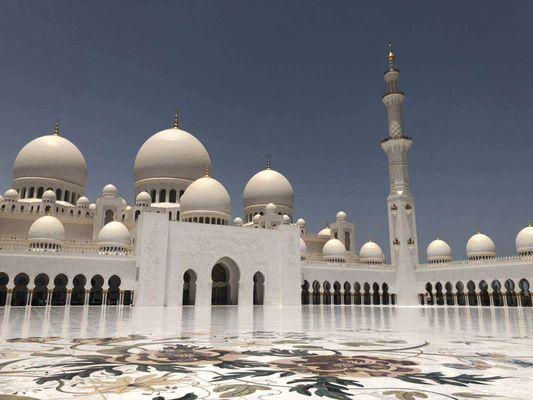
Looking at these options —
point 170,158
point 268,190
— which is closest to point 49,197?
point 170,158

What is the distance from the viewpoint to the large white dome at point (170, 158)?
31828 mm

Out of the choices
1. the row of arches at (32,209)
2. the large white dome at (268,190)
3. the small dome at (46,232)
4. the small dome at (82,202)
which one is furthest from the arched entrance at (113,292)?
the large white dome at (268,190)

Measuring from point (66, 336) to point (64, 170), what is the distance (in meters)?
28.2

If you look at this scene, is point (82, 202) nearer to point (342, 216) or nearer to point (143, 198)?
point (143, 198)

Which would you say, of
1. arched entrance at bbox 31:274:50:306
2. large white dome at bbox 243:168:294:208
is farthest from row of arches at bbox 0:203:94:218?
large white dome at bbox 243:168:294:208

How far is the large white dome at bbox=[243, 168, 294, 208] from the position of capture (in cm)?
3578

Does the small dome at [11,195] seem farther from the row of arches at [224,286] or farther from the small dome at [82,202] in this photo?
the row of arches at [224,286]

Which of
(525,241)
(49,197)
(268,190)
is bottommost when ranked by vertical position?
(525,241)

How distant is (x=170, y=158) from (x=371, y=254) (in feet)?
59.5

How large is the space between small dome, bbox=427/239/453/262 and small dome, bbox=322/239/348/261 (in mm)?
6833

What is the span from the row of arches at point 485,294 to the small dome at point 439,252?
201 cm

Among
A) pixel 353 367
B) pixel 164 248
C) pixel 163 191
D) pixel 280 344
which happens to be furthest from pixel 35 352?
pixel 163 191

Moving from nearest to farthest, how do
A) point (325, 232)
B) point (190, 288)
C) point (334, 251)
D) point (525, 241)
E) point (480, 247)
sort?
point (190, 288)
point (525, 241)
point (480, 247)
point (334, 251)
point (325, 232)

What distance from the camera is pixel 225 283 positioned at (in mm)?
27891
